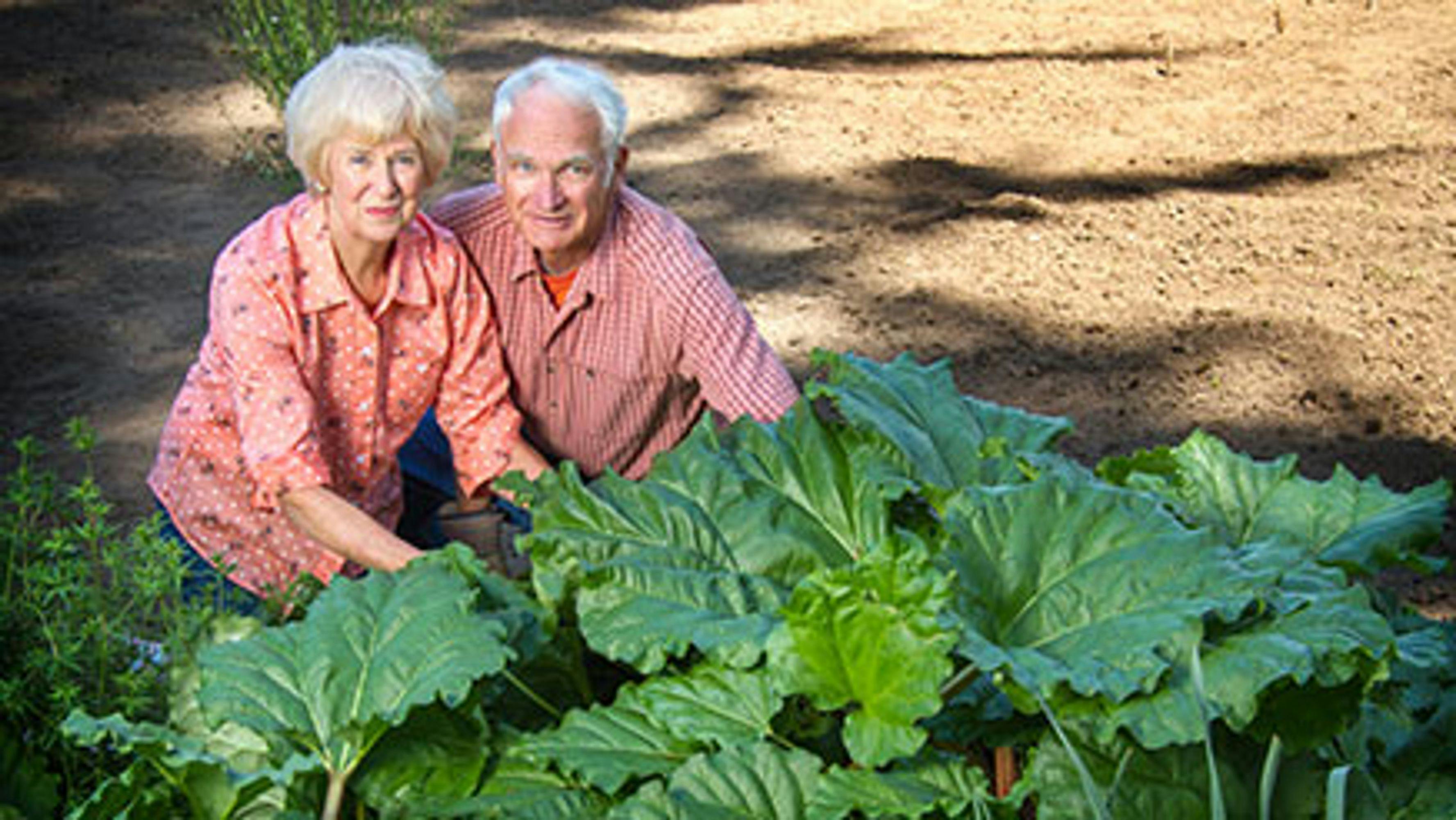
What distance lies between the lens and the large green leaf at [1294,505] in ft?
6.44

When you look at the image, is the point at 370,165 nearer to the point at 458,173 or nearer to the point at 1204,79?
the point at 458,173

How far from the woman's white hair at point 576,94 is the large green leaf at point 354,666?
4.84 feet

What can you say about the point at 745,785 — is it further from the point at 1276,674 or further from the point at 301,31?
the point at 301,31

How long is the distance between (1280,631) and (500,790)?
2.60 feet

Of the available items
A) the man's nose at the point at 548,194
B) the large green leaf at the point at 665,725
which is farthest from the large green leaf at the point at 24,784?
the man's nose at the point at 548,194

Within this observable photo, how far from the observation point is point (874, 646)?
159cm

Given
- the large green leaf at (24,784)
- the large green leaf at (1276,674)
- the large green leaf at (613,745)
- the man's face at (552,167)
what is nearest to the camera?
the large green leaf at (1276,674)

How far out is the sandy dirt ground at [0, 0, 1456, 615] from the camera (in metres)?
4.87

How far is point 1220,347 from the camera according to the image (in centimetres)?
506

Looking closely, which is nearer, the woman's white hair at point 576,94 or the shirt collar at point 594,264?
the woman's white hair at point 576,94

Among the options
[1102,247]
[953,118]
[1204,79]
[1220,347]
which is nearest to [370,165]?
[1220,347]

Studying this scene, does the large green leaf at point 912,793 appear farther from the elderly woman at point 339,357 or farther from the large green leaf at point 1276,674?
the elderly woman at point 339,357

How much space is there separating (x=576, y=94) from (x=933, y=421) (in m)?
1.32

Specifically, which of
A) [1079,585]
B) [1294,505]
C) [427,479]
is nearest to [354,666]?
[1079,585]
